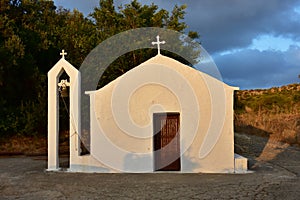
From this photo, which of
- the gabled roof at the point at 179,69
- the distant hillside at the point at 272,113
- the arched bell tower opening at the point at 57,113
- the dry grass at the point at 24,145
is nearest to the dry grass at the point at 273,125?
the distant hillside at the point at 272,113

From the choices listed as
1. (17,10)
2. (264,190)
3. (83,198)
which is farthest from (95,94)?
(17,10)

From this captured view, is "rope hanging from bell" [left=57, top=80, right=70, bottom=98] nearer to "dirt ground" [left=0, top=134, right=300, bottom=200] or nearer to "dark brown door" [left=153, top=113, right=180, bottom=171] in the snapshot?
"dirt ground" [left=0, top=134, right=300, bottom=200]

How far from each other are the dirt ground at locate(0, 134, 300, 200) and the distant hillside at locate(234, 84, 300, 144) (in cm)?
1039

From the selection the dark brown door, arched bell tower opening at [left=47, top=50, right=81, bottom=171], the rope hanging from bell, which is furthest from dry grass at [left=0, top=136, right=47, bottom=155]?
the dark brown door

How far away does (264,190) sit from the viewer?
26.5ft

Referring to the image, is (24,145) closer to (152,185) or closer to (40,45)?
(40,45)

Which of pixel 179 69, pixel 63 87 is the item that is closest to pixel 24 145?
pixel 63 87

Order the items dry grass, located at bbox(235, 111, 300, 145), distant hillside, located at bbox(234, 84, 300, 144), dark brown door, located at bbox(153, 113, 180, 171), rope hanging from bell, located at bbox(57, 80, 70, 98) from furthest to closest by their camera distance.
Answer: distant hillside, located at bbox(234, 84, 300, 144)
dry grass, located at bbox(235, 111, 300, 145)
rope hanging from bell, located at bbox(57, 80, 70, 98)
dark brown door, located at bbox(153, 113, 180, 171)

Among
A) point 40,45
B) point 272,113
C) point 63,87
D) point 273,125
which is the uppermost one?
point 40,45

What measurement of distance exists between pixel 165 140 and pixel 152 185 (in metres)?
2.56

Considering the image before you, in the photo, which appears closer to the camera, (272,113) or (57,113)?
(57,113)

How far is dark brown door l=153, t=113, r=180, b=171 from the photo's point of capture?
11203 millimetres

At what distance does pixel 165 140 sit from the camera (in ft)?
36.9

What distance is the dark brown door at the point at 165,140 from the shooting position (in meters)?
11.2
